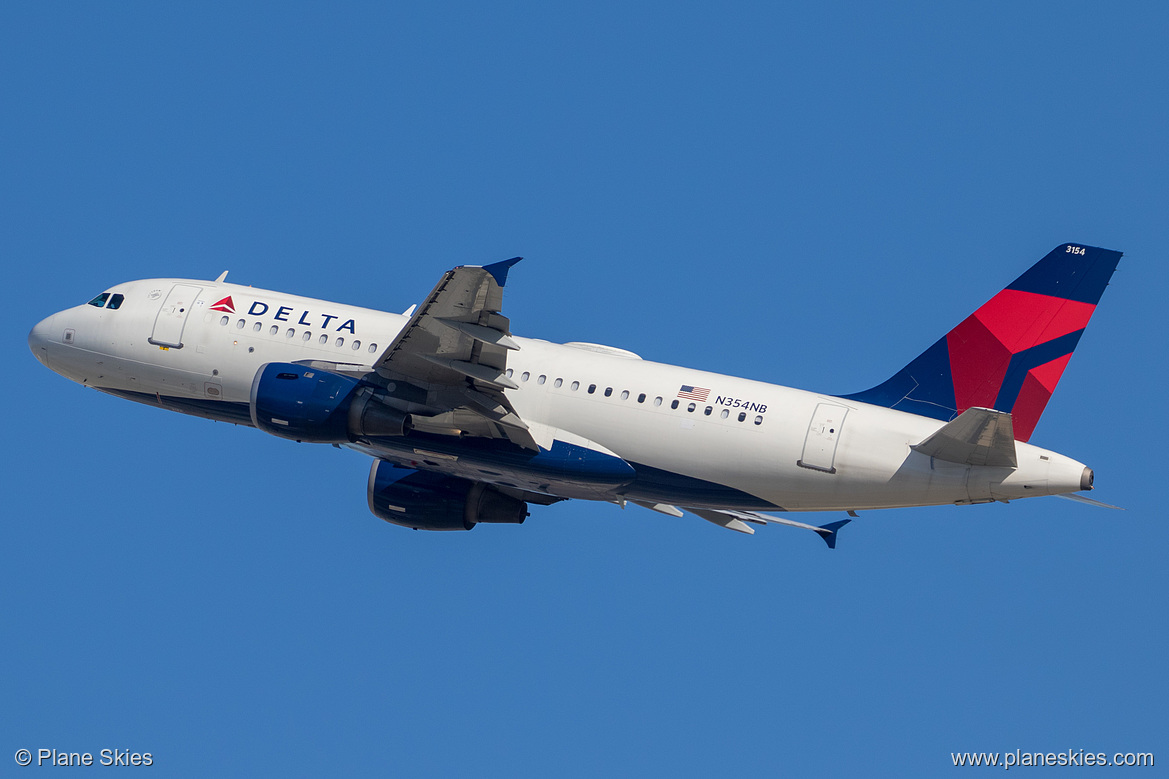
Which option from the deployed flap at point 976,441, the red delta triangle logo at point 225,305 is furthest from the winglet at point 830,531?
the red delta triangle logo at point 225,305

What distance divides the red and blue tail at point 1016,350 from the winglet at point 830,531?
458 cm

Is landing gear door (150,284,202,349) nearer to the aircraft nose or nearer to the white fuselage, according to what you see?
the white fuselage

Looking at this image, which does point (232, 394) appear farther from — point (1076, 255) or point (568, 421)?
point (1076, 255)

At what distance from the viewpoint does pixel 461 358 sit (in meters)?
34.9

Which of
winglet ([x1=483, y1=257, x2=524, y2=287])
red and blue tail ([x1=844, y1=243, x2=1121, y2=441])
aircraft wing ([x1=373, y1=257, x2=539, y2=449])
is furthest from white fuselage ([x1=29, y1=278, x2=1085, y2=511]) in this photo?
winglet ([x1=483, y1=257, x2=524, y2=287])

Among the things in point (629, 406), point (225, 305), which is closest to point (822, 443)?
point (629, 406)

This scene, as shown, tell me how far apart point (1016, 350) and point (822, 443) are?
582 centimetres

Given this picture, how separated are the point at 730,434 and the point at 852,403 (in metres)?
3.40

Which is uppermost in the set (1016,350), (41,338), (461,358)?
(41,338)

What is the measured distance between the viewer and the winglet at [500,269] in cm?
→ 3166

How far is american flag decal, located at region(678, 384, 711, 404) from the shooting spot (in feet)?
119

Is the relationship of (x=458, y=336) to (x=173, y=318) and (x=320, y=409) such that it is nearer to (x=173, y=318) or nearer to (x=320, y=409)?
(x=320, y=409)

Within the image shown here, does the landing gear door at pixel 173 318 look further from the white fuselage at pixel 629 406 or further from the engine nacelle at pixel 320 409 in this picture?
the engine nacelle at pixel 320 409

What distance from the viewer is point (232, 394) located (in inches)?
1551
